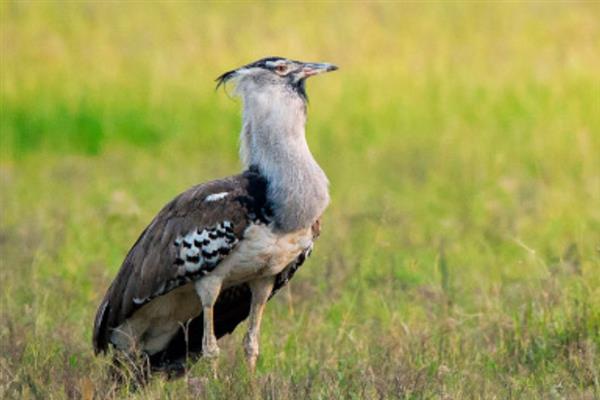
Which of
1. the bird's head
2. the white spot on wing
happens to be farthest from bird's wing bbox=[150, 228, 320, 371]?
the bird's head

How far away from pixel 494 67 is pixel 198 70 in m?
1.93

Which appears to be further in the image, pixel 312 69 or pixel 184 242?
pixel 312 69

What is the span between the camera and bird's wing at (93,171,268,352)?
532 cm

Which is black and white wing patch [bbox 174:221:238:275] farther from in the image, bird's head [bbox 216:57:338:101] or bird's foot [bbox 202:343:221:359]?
bird's head [bbox 216:57:338:101]

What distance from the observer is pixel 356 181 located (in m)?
9.35

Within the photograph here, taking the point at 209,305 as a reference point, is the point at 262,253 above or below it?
above

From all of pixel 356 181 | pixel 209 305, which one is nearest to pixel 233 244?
pixel 209 305

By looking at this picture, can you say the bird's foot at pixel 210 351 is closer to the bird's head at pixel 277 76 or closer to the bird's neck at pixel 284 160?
the bird's neck at pixel 284 160

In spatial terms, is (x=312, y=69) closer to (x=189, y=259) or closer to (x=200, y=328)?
(x=189, y=259)

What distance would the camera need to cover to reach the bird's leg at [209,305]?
538 centimetres

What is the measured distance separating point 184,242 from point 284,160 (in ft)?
1.34

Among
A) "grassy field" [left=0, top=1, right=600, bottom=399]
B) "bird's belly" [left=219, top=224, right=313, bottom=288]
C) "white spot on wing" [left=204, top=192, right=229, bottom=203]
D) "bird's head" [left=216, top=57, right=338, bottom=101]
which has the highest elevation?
"bird's head" [left=216, top=57, right=338, bottom=101]

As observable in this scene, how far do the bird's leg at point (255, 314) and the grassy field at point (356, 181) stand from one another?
0.12 meters

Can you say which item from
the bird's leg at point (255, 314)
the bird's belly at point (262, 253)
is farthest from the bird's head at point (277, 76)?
the bird's leg at point (255, 314)
